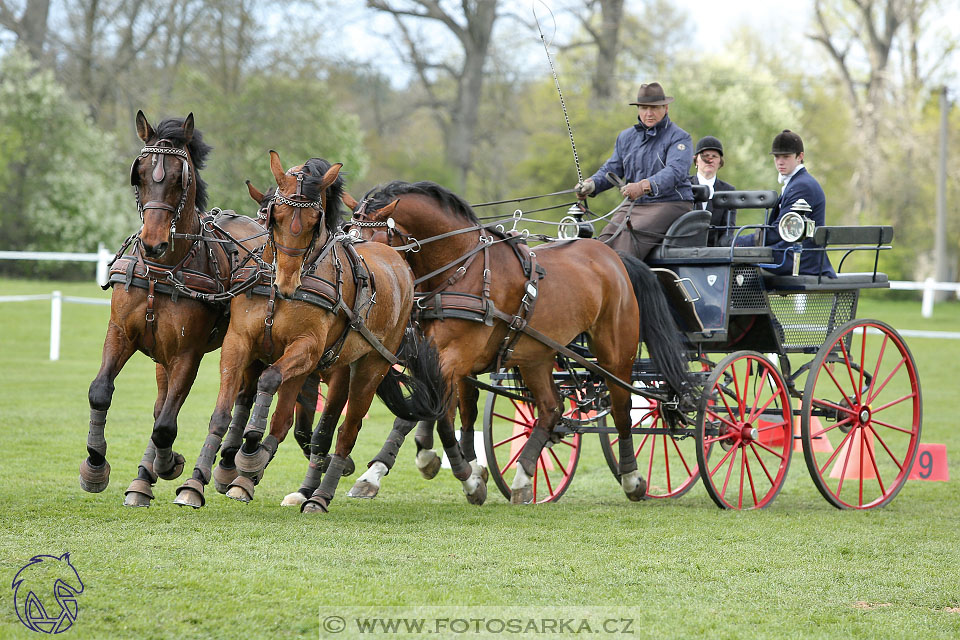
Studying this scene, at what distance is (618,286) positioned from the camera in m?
7.00

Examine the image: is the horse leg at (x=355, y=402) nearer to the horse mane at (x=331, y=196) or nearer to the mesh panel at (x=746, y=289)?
the horse mane at (x=331, y=196)

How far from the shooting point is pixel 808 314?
7.55 metres

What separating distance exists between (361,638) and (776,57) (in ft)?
120

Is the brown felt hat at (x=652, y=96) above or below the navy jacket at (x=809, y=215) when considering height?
above

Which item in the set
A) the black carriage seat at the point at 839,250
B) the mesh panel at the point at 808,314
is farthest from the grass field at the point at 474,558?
the black carriage seat at the point at 839,250

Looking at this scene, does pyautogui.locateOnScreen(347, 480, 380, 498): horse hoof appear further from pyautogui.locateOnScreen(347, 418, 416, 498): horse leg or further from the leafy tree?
the leafy tree

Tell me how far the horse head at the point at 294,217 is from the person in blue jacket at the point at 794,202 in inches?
131

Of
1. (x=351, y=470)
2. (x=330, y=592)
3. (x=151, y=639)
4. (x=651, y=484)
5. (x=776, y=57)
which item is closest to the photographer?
(x=151, y=639)

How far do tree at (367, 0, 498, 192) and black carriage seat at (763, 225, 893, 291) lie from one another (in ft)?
66.9

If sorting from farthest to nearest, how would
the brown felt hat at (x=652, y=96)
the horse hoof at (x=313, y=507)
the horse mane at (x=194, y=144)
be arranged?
the brown felt hat at (x=652, y=96) < the horse hoof at (x=313, y=507) < the horse mane at (x=194, y=144)

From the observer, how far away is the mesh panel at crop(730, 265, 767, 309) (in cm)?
723

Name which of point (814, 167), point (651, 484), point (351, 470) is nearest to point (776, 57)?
point (814, 167)

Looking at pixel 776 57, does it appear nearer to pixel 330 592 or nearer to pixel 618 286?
pixel 618 286

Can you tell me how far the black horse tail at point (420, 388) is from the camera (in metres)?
5.92
